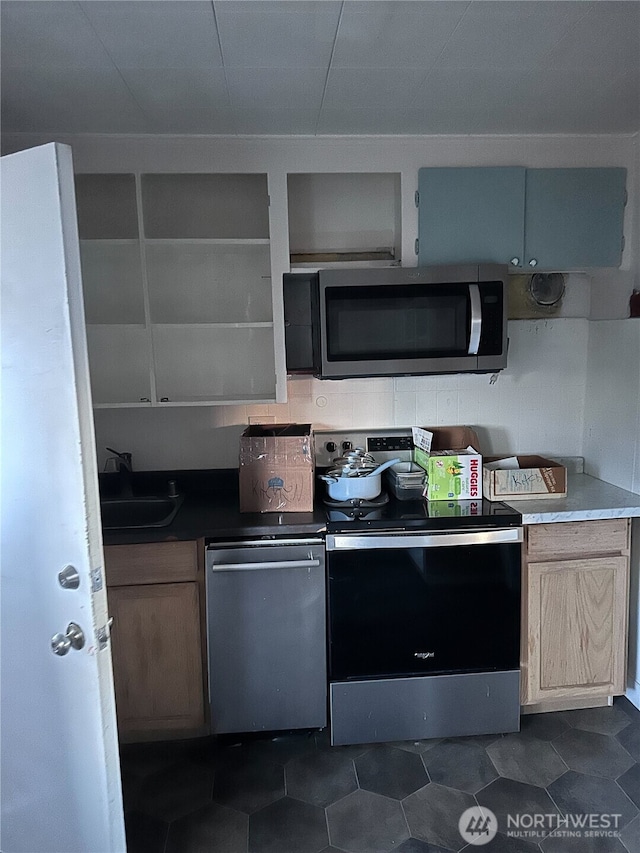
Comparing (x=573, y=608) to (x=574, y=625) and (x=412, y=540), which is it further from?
(x=412, y=540)

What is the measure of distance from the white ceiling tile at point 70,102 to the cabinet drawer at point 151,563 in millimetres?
1492

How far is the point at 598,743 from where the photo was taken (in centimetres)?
215

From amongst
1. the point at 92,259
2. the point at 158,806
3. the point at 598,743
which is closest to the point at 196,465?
the point at 92,259

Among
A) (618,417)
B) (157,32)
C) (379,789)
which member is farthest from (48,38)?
(379,789)

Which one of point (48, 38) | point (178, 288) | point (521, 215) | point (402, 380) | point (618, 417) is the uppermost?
point (48, 38)

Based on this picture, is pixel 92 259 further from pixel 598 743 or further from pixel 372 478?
pixel 598 743

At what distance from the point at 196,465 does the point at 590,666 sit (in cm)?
181

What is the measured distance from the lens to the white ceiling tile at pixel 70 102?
174 cm

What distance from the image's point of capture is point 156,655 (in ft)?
6.86

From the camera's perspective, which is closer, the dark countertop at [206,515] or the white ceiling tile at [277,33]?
the white ceiling tile at [277,33]

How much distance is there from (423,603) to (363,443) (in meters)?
0.78

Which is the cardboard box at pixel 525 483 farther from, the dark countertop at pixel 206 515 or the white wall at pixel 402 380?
the dark countertop at pixel 206 515

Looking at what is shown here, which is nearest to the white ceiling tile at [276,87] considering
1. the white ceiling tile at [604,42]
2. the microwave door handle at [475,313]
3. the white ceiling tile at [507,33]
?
the white ceiling tile at [507,33]

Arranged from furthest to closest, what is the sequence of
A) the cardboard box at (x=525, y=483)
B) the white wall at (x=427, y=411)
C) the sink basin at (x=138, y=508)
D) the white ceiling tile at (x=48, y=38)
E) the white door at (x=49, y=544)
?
the white wall at (x=427, y=411) < the sink basin at (x=138, y=508) < the cardboard box at (x=525, y=483) < the white ceiling tile at (x=48, y=38) < the white door at (x=49, y=544)
